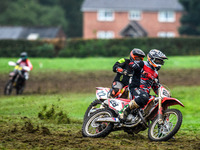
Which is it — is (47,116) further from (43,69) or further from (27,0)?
(27,0)

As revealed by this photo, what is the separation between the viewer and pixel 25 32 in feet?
265

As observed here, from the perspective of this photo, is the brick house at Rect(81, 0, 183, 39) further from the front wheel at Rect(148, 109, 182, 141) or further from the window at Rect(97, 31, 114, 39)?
the front wheel at Rect(148, 109, 182, 141)

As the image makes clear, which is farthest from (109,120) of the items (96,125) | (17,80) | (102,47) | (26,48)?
(26,48)

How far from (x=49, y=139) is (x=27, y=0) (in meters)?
96.5

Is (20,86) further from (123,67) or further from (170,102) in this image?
(170,102)

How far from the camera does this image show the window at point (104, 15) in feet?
226

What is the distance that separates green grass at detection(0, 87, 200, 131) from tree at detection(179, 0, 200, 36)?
44547mm

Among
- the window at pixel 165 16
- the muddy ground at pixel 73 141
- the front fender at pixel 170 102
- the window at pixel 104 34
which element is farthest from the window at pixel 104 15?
the front fender at pixel 170 102

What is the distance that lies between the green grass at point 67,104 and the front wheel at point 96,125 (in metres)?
3.99

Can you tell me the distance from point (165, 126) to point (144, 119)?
1.63 feet

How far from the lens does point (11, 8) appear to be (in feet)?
314

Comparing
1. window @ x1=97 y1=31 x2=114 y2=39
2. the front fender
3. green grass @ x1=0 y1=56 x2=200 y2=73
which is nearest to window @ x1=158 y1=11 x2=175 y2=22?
window @ x1=97 y1=31 x2=114 y2=39

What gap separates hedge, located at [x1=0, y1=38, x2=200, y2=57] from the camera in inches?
1741

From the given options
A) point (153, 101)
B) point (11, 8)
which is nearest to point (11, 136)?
point (153, 101)
